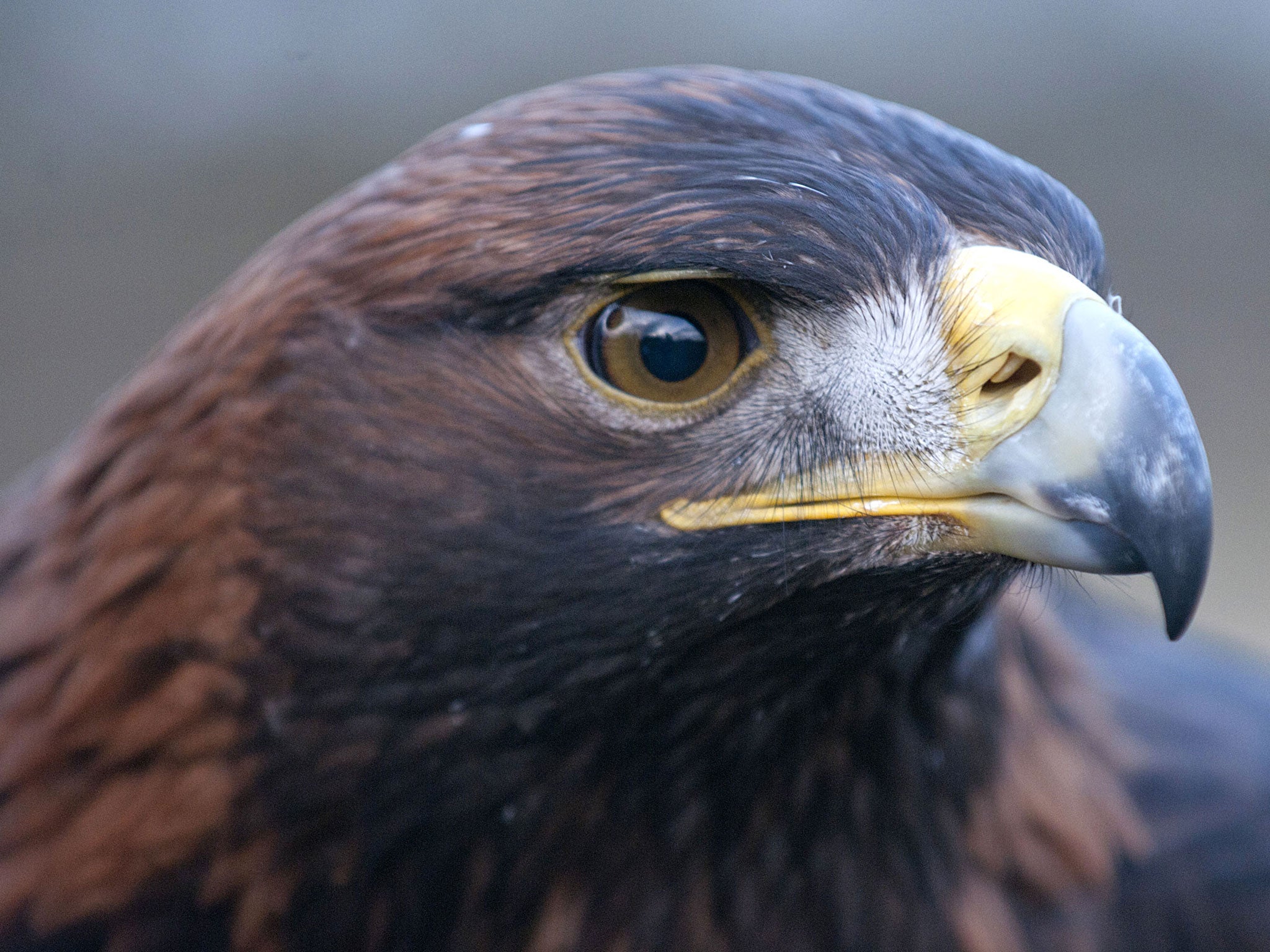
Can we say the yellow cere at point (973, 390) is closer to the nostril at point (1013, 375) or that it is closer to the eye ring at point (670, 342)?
the nostril at point (1013, 375)

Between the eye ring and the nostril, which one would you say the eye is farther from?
the nostril

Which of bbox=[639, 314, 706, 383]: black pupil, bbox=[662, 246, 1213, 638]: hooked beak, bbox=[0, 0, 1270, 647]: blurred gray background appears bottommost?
bbox=[0, 0, 1270, 647]: blurred gray background

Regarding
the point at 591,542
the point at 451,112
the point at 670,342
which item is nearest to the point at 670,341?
the point at 670,342

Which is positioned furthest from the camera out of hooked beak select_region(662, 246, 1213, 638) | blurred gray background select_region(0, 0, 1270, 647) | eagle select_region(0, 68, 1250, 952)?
blurred gray background select_region(0, 0, 1270, 647)

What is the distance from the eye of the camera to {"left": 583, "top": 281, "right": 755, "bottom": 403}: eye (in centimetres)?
146

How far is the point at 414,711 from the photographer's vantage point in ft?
5.00

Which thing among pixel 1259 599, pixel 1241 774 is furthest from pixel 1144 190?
pixel 1241 774

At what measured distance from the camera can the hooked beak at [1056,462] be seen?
1.30 meters

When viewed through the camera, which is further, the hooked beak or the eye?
the eye

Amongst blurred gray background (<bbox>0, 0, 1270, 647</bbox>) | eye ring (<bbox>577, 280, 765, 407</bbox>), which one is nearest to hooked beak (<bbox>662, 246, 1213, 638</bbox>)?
eye ring (<bbox>577, 280, 765, 407</bbox>)

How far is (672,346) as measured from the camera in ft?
4.80

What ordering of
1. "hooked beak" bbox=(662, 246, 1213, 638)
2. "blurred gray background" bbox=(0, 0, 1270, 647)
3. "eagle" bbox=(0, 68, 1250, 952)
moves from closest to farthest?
"hooked beak" bbox=(662, 246, 1213, 638) < "eagle" bbox=(0, 68, 1250, 952) < "blurred gray background" bbox=(0, 0, 1270, 647)

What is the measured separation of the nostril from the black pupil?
12.2 inches

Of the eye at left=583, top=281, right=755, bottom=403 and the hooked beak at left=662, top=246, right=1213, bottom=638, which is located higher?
the eye at left=583, top=281, right=755, bottom=403
